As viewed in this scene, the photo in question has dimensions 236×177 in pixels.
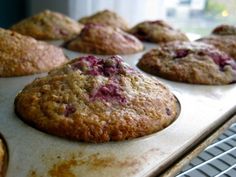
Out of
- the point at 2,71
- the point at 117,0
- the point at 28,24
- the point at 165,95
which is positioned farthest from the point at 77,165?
the point at 117,0

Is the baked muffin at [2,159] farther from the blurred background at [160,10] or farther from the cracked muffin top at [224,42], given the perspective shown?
the blurred background at [160,10]

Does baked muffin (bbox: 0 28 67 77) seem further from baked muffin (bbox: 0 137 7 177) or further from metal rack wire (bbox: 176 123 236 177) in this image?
metal rack wire (bbox: 176 123 236 177)

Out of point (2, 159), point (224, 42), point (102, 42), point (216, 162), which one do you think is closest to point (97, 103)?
point (2, 159)

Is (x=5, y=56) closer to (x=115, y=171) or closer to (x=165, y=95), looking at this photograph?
(x=165, y=95)

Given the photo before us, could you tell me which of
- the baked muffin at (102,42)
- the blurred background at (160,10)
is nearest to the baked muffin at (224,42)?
the baked muffin at (102,42)

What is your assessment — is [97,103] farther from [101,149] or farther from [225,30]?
[225,30]

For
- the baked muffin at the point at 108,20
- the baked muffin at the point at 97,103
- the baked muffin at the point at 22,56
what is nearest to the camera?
the baked muffin at the point at 97,103
